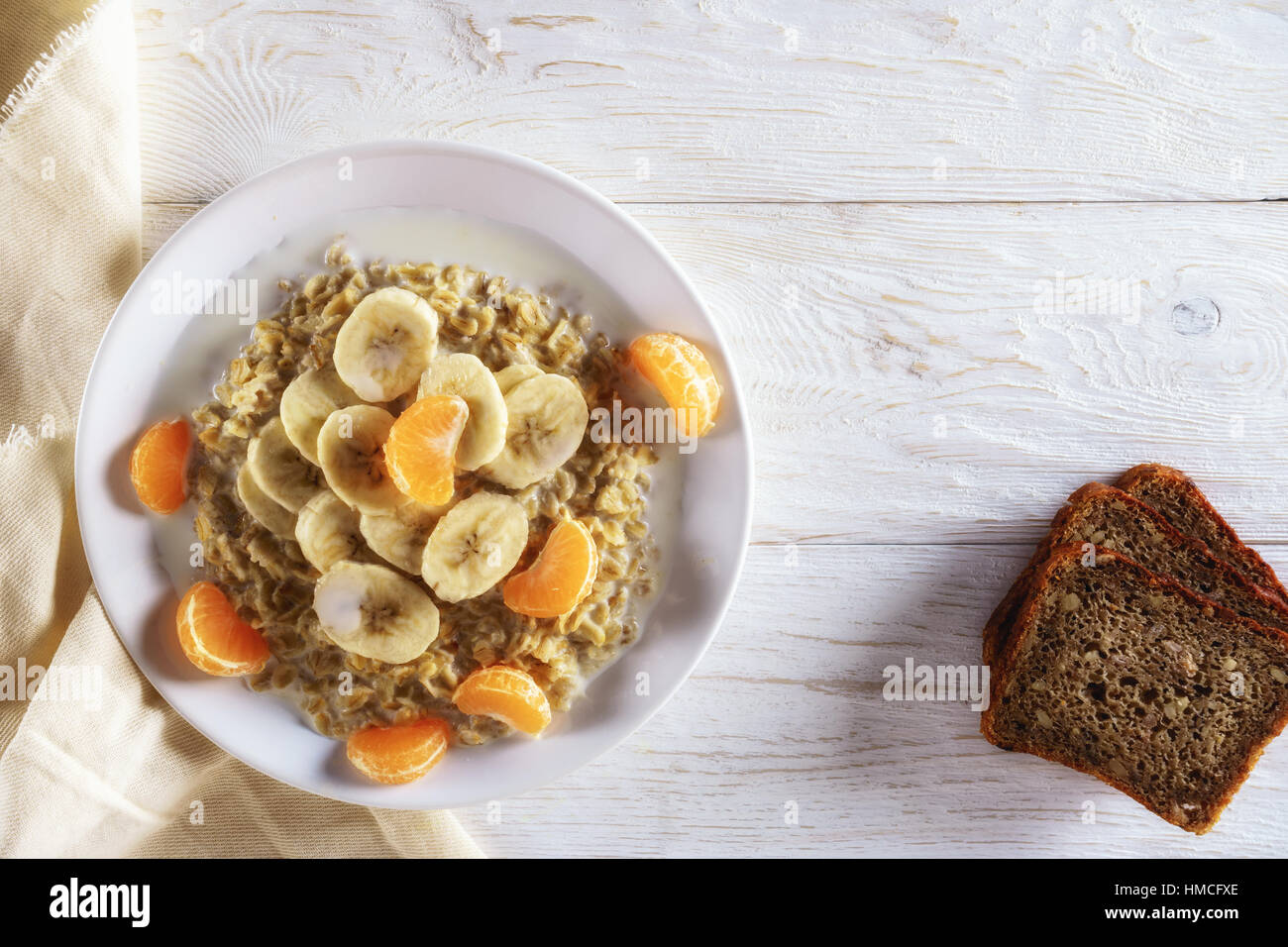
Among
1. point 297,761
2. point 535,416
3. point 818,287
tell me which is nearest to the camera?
point 535,416

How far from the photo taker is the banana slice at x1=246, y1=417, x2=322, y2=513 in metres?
1.38

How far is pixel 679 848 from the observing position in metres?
1.64

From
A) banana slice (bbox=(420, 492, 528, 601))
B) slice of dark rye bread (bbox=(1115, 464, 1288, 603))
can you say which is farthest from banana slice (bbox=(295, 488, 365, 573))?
slice of dark rye bread (bbox=(1115, 464, 1288, 603))

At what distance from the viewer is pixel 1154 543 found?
154cm

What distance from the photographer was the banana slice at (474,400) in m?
1.31

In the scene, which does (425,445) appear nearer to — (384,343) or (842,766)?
(384,343)

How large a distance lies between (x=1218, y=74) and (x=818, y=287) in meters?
0.86

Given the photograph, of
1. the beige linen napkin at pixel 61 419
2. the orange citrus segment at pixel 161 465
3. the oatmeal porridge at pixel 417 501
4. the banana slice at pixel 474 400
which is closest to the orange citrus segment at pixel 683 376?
the oatmeal porridge at pixel 417 501

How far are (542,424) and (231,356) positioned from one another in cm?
61

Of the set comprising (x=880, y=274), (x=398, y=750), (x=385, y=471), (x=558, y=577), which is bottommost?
(x=398, y=750)

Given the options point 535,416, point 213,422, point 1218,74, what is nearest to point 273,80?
point 213,422

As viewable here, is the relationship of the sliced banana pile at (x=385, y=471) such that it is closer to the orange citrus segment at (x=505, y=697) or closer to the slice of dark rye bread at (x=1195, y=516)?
the orange citrus segment at (x=505, y=697)

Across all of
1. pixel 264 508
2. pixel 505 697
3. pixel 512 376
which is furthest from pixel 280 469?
pixel 505 697
